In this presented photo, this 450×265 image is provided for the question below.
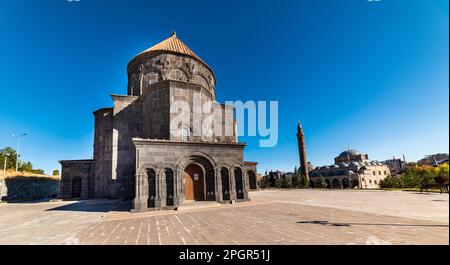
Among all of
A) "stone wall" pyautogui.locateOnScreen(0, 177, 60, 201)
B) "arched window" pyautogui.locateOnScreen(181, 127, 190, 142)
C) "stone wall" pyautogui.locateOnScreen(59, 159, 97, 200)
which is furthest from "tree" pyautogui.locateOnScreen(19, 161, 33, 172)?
"arched window" pyautogui.locateOnScreen(181, 127, 190, 142)

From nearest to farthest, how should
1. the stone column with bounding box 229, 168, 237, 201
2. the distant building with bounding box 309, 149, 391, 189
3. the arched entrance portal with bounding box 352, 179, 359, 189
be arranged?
the stone column with bounding box 229, 168, 237, 201 → the arched entrance portal with bounding box 352, 179, 359, 189 → the distant building with bounding box 309, 149, 391, 189

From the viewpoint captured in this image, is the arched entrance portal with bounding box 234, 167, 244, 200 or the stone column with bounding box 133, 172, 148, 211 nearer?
the stone column with bounding box 133, 172, 148, 211

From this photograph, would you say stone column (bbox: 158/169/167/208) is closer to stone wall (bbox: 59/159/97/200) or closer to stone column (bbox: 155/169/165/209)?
stone column (bbox: 155/169/165/209)

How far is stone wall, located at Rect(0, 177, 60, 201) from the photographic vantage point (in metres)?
24.3

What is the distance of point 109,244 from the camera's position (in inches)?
199

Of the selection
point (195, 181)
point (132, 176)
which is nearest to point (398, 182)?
point (195, 181)

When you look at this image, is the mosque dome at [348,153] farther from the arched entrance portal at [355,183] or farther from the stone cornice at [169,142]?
the stone cornice at [169,142]

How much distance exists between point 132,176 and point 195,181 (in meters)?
7.55

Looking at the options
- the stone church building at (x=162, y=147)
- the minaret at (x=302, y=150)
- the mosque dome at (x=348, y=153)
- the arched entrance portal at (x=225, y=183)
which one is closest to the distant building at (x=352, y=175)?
the minaret at (x=302, y=150)

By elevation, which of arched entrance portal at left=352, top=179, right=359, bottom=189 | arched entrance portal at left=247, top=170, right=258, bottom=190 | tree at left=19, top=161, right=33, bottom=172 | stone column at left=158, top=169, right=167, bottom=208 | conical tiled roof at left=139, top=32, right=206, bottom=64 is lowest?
arched entrance portal at left=352, top=179, right=359, bottom=189

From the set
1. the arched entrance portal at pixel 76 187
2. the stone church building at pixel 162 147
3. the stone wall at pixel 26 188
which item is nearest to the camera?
the stone church building at pixel 162 147

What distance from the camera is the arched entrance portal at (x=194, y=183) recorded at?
1305 cm

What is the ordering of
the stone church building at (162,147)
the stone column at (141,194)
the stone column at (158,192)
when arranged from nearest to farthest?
the stone column at (141,194) < the stone column at (158,192) < the stone church building at (162,147)

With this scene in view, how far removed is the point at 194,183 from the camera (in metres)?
13.3
